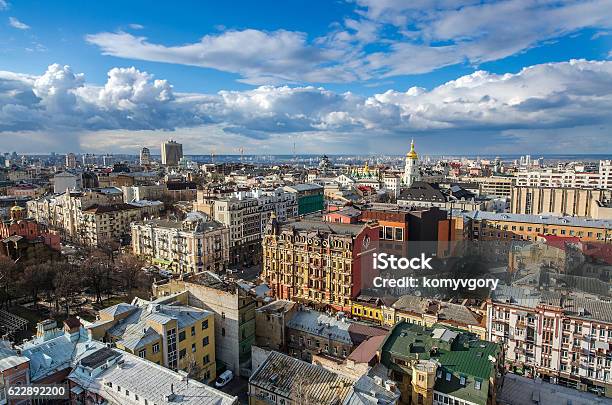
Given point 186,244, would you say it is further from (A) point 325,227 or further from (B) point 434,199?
(B) point 434,199

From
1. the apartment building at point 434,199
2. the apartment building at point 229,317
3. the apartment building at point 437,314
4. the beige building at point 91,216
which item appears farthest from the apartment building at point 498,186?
the apartment building at point 229,317

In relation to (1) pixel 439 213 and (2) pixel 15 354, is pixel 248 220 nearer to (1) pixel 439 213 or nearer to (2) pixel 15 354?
(1) pixel 439 213

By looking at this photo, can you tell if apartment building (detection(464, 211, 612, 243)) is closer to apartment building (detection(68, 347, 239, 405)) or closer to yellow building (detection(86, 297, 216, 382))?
yellow building (detection(86, 297, 216, 382))

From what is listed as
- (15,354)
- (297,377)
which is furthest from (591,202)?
(15,354)

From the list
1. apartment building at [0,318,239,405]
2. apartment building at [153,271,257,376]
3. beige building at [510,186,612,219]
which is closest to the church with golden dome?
beige building at [510,186,612,219]

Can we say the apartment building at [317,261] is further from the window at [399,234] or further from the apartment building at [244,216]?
the apartment building at [244,216]

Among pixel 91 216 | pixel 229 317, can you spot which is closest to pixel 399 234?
pixel 229 317
